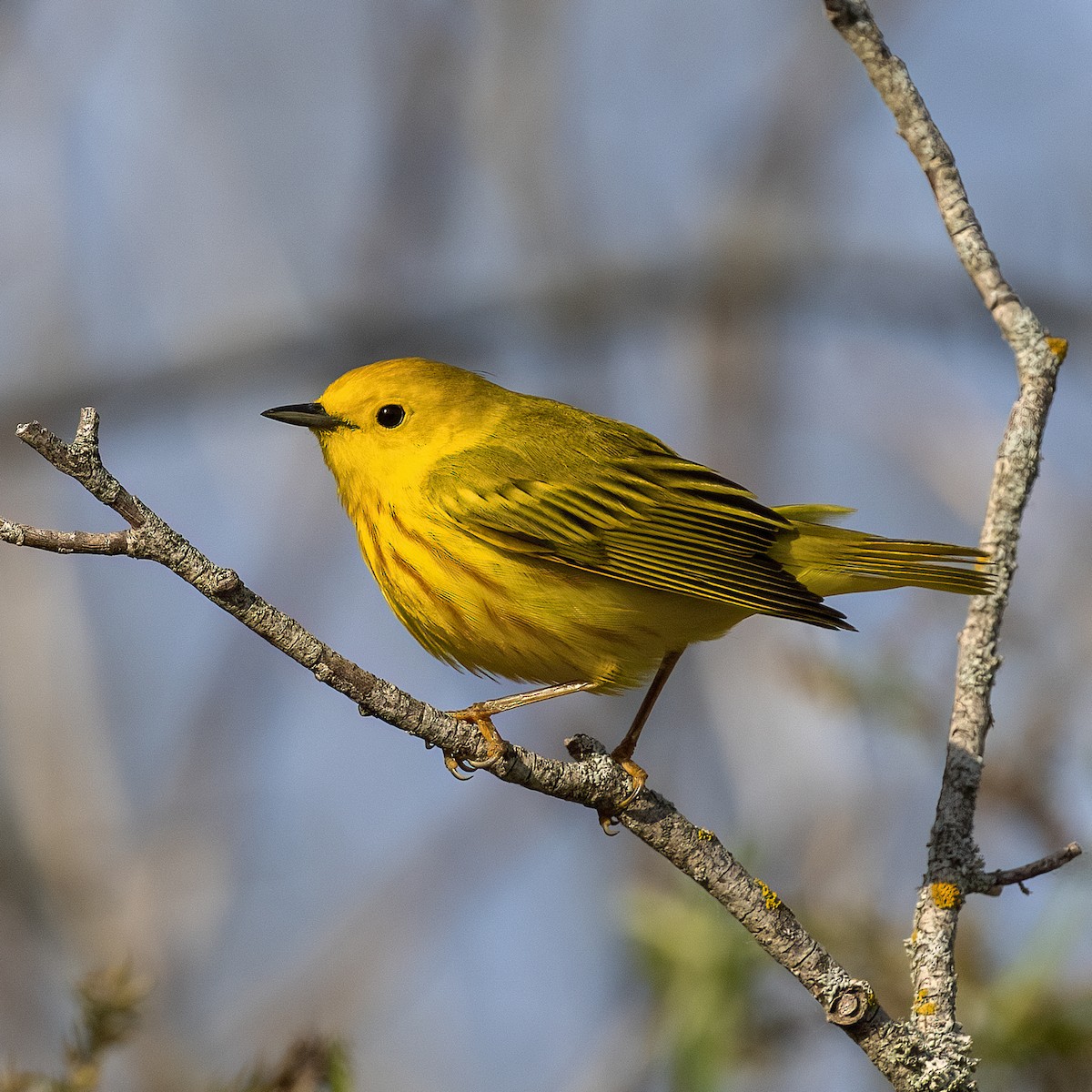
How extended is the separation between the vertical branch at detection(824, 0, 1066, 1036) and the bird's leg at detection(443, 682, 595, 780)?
91 cm

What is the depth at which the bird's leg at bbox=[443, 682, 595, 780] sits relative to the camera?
2.28m

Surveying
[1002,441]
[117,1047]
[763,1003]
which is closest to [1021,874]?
[763,1003]

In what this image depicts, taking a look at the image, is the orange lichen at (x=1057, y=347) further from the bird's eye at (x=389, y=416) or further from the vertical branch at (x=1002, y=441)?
the bird's eye at (x=389, y=416)

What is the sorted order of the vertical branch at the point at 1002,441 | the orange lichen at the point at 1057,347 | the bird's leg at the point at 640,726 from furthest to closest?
the bird's leg at the point at 640,726 < the orange lichen at the point at 1057,347 < the vertical branch at the point at 1002,441

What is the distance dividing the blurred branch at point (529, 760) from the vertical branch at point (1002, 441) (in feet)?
1.28

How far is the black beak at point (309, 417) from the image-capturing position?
408 cm

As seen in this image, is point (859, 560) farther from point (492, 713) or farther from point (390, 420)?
point (390, 420)

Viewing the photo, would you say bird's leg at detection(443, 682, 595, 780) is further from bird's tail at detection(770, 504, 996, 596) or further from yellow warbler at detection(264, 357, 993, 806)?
bird's tail at detection(770, 504, 996, 596)

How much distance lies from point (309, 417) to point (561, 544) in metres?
1.01

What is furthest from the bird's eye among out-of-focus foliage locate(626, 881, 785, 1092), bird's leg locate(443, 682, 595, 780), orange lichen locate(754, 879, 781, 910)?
orange lichen locate(754, 879, 781, 910)

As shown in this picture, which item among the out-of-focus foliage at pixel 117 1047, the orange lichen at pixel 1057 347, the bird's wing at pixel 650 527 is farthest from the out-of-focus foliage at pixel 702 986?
the orange lichen at pixel 1057 347

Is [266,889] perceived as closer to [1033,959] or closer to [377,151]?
[377,151]

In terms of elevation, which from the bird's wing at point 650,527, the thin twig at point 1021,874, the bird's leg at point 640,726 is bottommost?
the thin twig at point 1021,874

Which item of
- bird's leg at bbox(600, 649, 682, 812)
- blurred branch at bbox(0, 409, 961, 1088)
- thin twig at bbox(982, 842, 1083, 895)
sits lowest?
blurred branch at bbox(0, 409, 961, 1088)
